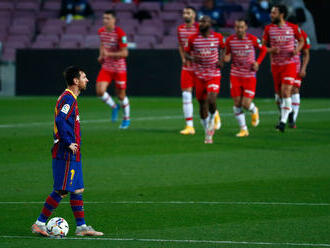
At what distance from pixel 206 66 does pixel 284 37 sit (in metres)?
2.55

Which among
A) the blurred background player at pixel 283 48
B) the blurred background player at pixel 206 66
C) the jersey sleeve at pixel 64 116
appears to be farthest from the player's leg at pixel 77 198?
the blurred background player at pixel 283 48

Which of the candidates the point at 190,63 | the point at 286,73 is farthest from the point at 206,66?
the point at 286,73

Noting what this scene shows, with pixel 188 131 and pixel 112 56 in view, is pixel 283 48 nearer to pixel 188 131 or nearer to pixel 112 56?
pixel 188 131

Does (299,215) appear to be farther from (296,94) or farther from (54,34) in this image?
(54,34)

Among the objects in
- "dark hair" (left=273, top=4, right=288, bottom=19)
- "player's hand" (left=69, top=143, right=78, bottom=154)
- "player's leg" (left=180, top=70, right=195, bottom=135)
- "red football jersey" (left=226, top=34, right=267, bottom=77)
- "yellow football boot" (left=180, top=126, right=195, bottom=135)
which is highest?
"dark hair" (left=273, top=4, right=288, bottom=19)

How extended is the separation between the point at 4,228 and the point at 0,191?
95.0 inches

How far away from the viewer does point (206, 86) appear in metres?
16.4

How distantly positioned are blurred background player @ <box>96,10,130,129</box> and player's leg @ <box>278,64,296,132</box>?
331 centimetres

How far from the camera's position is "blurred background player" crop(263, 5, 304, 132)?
59.7 ft

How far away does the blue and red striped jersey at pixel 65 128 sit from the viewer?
26.1ft

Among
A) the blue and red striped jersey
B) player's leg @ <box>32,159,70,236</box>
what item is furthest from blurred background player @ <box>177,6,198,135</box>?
player's leg @ <box>32,159,70,236</box>

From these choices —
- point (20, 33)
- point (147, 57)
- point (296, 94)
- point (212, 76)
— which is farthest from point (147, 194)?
point (20, 33)

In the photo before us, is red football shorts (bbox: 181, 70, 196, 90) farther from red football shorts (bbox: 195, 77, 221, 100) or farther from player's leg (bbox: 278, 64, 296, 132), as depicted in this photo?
player's leg (bbox: 278, 64, 296, 132)

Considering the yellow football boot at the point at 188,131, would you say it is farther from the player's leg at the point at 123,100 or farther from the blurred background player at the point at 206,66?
the player's leg at the point at 123,100
